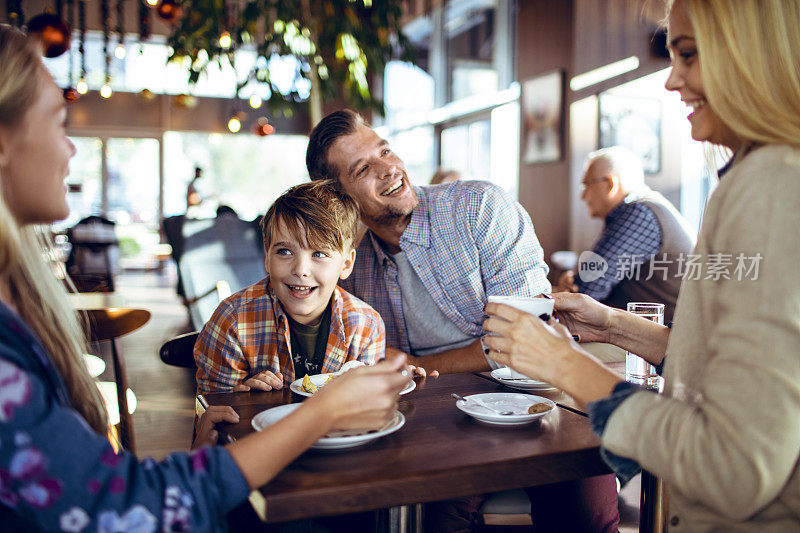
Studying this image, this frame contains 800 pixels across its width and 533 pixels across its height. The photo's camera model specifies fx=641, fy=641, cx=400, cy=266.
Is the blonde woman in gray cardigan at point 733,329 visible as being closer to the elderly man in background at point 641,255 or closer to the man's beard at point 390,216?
the man's beard at point 390,216

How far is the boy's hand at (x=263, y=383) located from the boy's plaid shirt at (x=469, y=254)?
32.6 inches

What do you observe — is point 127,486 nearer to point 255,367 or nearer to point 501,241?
point 255,367

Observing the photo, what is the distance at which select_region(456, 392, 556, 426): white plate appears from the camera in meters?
1.15

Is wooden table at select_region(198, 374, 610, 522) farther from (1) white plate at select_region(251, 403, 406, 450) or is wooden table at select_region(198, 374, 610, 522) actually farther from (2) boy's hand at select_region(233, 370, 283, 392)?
(2) boy's hand at select_region(233, 370, 283, 392)

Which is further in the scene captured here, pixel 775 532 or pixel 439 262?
pixel 439 262

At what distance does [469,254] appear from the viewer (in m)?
2.18

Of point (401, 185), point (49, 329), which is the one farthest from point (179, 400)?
point (49, 329)

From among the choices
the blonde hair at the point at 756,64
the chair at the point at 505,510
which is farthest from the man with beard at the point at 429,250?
the blonde hair at the point at 756,64

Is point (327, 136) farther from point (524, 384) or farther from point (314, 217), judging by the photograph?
point (524, 384)

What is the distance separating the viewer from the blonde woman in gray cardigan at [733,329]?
785 mm

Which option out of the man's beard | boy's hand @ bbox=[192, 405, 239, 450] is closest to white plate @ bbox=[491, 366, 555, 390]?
boy's hand @ bbox=[192, 405, 239, 450]

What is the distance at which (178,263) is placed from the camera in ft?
11.8

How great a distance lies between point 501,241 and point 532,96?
4.65 meters

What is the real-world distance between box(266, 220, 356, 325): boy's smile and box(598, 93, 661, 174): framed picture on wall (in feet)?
14.9
